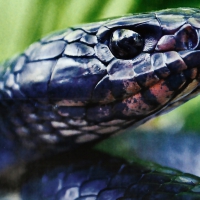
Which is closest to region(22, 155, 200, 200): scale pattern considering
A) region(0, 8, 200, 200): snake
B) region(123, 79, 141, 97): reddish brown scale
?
region(0, 8, 200, 200): snake

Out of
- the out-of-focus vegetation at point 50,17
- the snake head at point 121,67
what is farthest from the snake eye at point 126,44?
the out-of-focus vegetation at point 50,17

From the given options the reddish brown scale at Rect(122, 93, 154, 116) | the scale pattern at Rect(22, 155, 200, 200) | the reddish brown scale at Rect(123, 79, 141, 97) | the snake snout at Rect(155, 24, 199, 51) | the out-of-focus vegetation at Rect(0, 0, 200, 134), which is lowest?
the scale pattern at Rect(22, 155, 200, 200)

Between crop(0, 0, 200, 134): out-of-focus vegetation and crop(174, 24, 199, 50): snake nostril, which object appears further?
crop(0, 0, 200, 134): out-of-focus vegetation

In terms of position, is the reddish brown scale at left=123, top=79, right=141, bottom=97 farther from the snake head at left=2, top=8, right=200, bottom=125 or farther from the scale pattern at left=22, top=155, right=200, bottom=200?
the scale pattern at left=22, top=155, right=200, bottom=200

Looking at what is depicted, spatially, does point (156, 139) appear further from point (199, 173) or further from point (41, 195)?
point (41, 195)

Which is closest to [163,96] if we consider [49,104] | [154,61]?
[154,61]

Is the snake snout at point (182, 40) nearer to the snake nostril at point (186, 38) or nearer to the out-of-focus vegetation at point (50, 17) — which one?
the snake nostril at point (186, 38)

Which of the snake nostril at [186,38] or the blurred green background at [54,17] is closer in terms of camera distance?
the snake nostril at [186,38]
